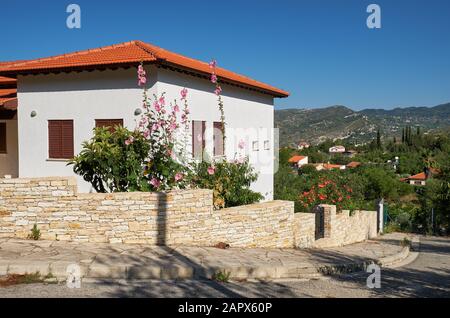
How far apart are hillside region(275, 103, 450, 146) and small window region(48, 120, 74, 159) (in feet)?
384

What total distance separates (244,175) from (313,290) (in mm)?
4862

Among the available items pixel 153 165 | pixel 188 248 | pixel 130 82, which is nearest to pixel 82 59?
pixel 130 82

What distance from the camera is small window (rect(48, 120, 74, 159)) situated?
44.6 ft

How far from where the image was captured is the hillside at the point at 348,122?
457 feet

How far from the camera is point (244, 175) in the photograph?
1127cm

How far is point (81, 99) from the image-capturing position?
1327cm

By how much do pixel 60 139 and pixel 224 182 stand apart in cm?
631

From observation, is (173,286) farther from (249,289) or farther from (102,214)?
(102,214)

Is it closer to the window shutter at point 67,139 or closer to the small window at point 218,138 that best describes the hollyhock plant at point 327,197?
the small window at point 218,138

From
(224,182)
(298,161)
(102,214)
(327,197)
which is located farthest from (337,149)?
(102,214)

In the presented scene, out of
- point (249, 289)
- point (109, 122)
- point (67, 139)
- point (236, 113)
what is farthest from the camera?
point (236, 113)

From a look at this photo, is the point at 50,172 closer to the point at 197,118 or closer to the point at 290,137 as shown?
the point at 197,118

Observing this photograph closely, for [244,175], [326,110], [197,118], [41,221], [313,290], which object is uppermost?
[326,110]

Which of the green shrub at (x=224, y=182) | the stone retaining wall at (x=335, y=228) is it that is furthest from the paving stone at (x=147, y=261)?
the stone retaining wall at (x=335, y=228)
